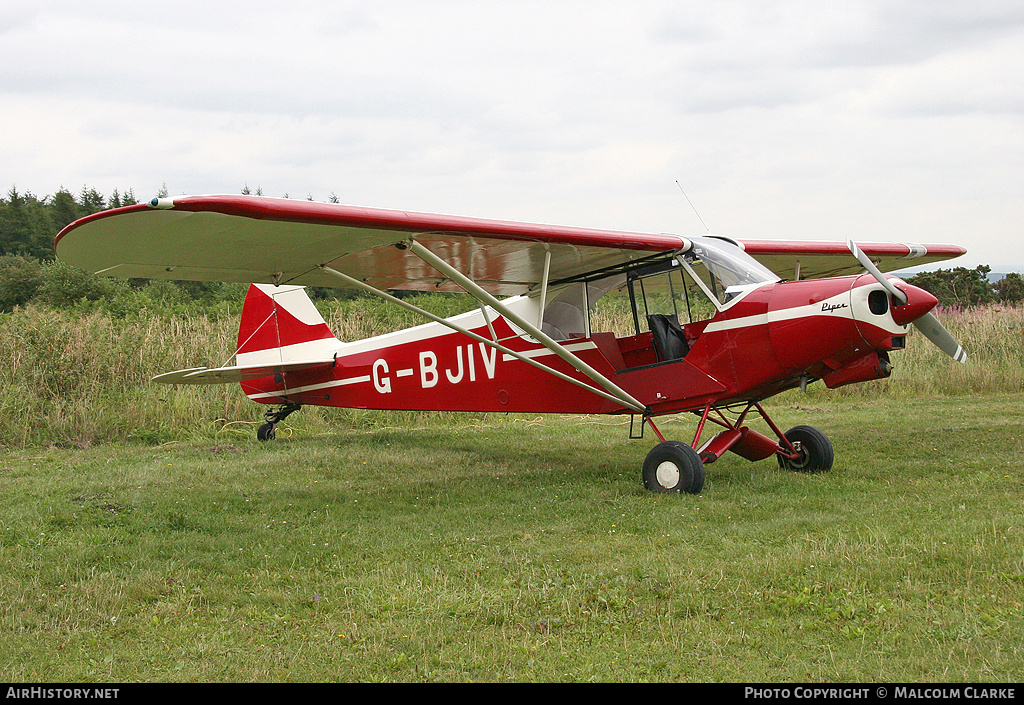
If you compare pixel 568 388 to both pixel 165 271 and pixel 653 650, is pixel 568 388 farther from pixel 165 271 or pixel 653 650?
pixel 653 650

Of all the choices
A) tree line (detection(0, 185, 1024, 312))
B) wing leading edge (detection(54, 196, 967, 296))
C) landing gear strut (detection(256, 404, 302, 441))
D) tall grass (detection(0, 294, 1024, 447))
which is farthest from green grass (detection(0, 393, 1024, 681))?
tree line (detection(0, 185, 1024, 312))

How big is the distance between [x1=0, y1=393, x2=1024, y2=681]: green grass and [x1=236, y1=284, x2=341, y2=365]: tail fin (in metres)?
2.61

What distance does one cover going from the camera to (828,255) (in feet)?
30.7

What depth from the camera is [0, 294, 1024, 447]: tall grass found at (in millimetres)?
10469

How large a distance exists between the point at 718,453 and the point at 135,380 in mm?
8999

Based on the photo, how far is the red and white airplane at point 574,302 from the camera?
545 cm

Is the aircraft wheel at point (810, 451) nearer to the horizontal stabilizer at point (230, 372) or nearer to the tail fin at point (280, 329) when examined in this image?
the horizontal stabilizer at point (230, 372)

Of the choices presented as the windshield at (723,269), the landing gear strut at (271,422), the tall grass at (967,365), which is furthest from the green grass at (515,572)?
the tall grass at (967,365)

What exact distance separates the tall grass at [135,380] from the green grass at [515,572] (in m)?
2.55

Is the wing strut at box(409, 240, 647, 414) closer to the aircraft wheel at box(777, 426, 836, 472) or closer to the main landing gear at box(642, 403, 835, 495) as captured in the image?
the main landing gear at box(642, 403, 835, 495)

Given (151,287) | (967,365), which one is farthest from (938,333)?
(151,287)

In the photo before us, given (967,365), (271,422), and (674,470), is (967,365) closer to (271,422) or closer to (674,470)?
(674,470)

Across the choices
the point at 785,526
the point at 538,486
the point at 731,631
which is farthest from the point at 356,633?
the point at 538,486
